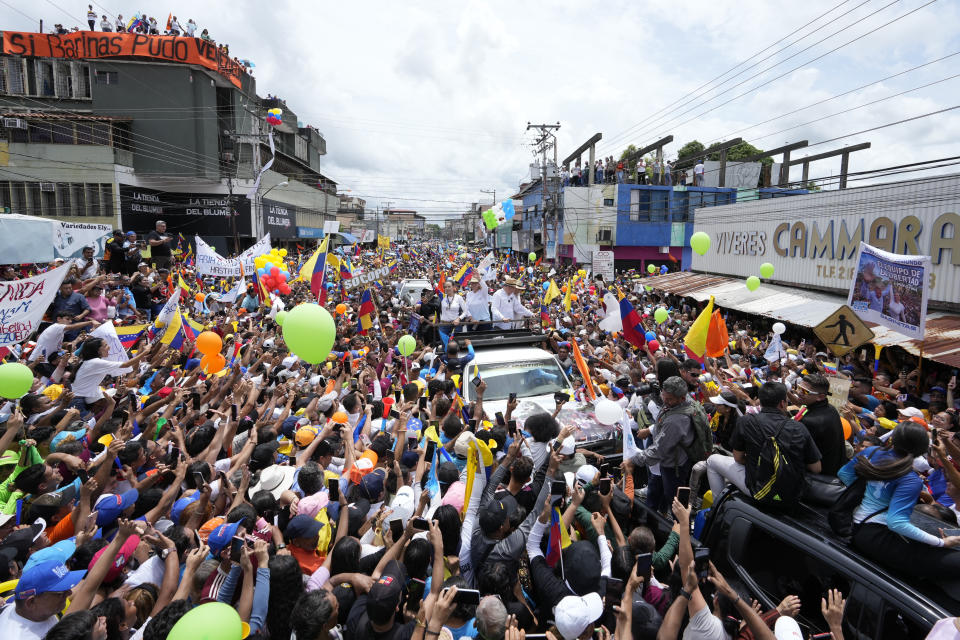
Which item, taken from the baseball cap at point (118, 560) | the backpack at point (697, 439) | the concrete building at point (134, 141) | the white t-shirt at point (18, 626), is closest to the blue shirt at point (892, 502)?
the backpack at point (697, 439)

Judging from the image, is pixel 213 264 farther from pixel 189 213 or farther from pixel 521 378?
pixel 189 213

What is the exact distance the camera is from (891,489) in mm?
2832

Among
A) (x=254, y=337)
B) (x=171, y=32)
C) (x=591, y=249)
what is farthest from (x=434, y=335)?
(x=171, y=32)

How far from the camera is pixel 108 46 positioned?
32.7 m

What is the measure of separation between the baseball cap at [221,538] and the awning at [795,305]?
10.4 metres

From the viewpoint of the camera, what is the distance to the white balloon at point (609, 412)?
5273 millimetres

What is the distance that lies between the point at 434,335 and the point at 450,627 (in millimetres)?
7861

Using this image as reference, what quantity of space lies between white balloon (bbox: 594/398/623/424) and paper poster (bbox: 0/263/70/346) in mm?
6703

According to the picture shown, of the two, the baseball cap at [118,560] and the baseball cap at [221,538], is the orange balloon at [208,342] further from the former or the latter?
the baseball cap at [221,538]

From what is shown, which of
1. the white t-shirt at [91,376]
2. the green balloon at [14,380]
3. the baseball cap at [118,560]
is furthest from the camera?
the white t-shirt at [91,376]

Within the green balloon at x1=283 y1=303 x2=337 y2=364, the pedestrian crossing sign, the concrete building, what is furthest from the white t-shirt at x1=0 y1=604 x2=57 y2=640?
the concrete building

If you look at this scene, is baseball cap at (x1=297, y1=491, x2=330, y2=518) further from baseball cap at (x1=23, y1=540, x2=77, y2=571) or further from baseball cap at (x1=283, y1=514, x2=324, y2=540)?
baseball cap at (x1=23, y1=540, x2=77, y2=571)

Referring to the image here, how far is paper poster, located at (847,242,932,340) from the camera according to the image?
7031 mm

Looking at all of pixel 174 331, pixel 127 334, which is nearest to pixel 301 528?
pixel 174 331
